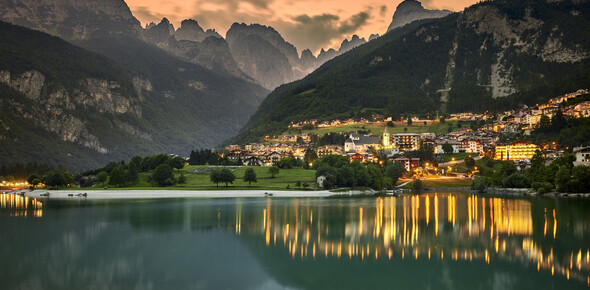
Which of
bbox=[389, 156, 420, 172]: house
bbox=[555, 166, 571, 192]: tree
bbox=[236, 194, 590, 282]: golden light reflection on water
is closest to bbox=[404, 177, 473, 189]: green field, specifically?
bbox=[389, 156, 420, 172]: house

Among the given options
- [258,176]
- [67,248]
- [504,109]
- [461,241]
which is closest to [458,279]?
[461,241]

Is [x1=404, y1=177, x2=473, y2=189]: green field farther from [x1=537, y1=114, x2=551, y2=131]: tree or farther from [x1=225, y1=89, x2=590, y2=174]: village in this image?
[x1=537, y1=114, x2=551, y2=131]: tree

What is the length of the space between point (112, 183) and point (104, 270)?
293 feet

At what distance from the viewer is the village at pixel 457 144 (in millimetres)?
131875

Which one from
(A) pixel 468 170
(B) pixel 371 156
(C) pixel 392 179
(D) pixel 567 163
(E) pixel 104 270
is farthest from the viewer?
(B) pixel 371 156

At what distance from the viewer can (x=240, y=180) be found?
110m

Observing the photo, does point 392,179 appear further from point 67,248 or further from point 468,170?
point 67,248

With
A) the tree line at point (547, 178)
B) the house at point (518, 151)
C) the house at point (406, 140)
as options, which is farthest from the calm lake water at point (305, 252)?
the house at point (406, 140)

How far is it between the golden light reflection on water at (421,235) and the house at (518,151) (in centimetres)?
7927

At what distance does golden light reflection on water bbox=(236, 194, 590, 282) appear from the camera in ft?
93.9

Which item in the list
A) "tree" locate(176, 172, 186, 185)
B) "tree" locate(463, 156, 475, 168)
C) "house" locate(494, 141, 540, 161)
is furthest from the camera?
"tree" locate(463, 156, 475, 168)

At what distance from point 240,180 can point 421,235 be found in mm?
76661

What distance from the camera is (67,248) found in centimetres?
3459

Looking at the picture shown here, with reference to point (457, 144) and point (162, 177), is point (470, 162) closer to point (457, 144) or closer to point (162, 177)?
point (457, 144)
